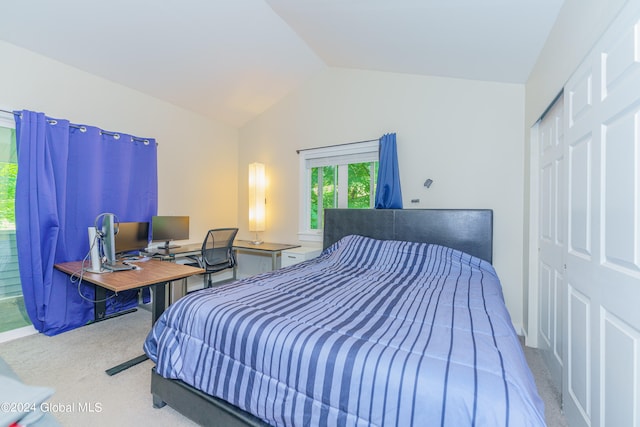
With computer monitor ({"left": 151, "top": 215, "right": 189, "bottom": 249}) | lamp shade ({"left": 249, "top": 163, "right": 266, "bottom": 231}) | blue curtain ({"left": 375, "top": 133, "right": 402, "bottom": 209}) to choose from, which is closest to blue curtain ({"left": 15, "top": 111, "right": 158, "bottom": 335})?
computer monitor ({"left": 151, "top": 215, "right": 189, "bottom": 249})

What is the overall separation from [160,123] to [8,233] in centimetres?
187

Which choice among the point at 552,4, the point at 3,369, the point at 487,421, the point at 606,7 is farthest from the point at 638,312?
the point at 3,369

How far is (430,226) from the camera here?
2910 millimetres

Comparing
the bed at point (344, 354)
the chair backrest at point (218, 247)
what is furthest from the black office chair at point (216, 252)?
the bed at point (344, 354)

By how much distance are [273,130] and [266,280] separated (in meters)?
2.83

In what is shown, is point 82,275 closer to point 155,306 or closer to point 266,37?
point 155,306

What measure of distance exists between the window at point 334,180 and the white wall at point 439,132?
129 mm

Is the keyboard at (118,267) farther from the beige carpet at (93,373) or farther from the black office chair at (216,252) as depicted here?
the black office chair at (216,252)

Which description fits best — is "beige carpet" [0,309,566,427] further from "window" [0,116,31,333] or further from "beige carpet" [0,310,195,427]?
"window" [0,116,31,333]

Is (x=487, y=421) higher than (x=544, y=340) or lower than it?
higher

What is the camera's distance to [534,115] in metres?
2.31

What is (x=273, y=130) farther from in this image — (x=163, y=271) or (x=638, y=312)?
(x=638, y=312)

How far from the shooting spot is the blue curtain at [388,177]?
3111mm

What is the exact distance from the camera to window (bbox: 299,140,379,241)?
3.54m
